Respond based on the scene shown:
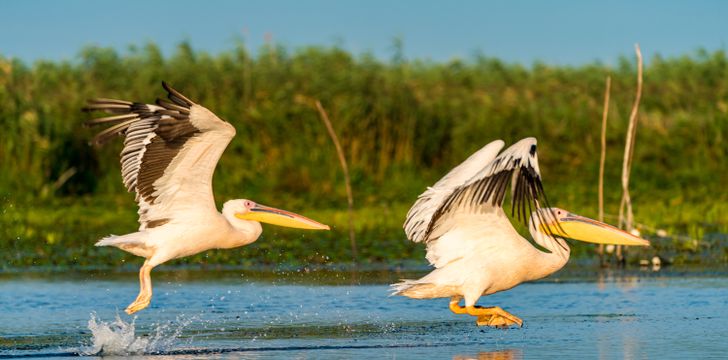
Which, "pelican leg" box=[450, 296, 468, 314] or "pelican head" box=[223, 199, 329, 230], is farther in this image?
"pelican head" box=[223, 199, 329, 230]

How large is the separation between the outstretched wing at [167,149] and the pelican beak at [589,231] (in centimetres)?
231

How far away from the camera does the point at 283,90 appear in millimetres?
19562

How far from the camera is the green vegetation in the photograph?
51.2 ft

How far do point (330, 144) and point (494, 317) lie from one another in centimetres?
982

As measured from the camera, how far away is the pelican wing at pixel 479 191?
25.2 feet

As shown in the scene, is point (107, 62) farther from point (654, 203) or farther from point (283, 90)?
point (654, 203)

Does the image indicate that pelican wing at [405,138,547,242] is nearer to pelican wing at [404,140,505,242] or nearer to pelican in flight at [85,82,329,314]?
pelican wing at [404,140,505,242]

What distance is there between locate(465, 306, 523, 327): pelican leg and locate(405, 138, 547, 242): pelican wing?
551mm

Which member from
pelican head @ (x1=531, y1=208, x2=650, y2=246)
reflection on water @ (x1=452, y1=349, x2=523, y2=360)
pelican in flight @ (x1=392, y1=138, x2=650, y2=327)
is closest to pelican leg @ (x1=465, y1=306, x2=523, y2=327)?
pelican in flight @ (x1=392, y1=138, x2=650, y2=327)

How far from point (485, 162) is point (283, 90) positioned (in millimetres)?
11243

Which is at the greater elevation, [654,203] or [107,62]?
[107,62]

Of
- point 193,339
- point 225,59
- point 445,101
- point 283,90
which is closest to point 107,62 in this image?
point 225,59

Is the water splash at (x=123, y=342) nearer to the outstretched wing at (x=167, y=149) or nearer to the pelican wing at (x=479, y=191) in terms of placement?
the outstretched wing at (x=167, y=149)

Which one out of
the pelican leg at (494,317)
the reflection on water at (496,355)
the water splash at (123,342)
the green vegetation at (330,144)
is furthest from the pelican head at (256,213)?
the green vegetation at (330,144)
